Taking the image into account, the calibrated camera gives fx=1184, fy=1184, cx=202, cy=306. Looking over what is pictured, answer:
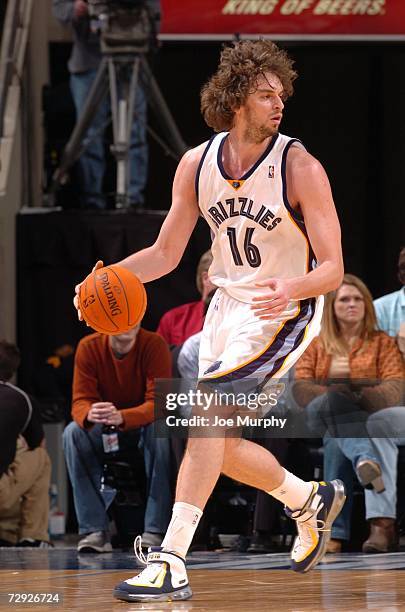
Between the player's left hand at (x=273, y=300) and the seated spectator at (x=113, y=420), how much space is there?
241cm

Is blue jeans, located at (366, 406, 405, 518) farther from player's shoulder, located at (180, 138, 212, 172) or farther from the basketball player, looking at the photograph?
player's shoulder, located at (180, 138, 212, 172)

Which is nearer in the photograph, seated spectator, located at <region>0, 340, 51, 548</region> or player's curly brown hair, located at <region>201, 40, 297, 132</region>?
player's curly brown hair, located at <region>201, 40, 297, 132</region>

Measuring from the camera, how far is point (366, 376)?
5.88 metres

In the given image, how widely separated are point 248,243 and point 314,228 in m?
0.24

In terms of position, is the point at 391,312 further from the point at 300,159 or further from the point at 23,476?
the point at 300,159

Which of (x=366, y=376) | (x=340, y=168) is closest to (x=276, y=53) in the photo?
(x=366, y=376)

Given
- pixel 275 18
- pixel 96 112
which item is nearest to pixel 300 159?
pixel 96 112

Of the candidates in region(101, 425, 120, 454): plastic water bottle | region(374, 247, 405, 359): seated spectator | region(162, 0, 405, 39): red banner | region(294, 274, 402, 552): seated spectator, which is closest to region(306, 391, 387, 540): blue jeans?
region(294, 274, 402, 552): seated spectator

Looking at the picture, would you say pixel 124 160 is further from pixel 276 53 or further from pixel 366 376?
pixel 276 53

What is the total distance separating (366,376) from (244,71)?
229cm

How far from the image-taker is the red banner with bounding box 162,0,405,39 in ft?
27.7

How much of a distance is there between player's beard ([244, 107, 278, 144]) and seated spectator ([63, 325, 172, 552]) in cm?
227

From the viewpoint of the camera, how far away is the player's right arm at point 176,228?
4133 millimetres
